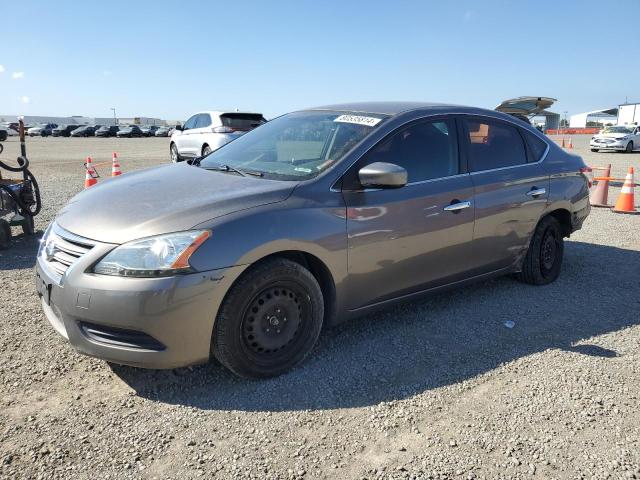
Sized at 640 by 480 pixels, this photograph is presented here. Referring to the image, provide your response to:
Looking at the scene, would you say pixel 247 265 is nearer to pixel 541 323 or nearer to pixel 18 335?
pixel 18 335

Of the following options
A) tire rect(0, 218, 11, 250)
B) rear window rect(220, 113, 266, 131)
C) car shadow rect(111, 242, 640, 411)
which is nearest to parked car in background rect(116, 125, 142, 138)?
rear window rect(220, 113, 266, 131)

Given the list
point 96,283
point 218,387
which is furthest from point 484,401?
point 96,283

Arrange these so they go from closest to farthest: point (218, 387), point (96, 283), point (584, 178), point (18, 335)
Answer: point (96, 283)
point (218, 387)
point (18, 335)
point (584, 178)

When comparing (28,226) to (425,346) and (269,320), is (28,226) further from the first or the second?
(425,346)

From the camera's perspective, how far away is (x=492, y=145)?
14.5 feet

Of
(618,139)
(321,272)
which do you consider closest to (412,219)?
(321,272)

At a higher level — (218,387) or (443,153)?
(443,153)

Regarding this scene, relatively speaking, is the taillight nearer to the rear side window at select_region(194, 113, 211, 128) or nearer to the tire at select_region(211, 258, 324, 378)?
the rear side window at select_region(194, 113, 211, 128)

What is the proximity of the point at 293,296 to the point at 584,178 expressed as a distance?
3.65 m

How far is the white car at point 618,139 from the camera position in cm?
2644

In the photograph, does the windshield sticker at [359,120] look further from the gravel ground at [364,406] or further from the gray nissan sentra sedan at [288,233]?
the gravel ground at [364,406]

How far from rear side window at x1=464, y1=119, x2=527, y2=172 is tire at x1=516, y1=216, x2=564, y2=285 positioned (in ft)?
2.35

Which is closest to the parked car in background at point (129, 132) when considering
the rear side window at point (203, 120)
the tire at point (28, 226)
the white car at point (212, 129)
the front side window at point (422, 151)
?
the white car at point (212, 129)

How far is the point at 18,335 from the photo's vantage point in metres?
3.65
